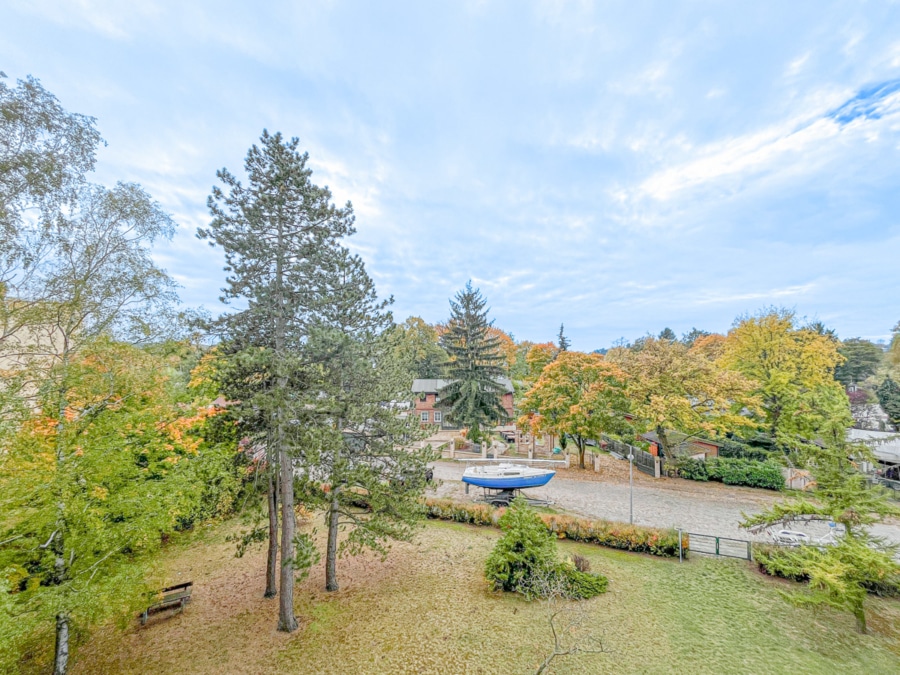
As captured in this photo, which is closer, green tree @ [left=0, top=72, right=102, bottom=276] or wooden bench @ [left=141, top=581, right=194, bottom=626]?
green tree @ [left=0, top=72, right=102, bottom=276]

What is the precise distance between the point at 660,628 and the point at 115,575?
38.7 ft

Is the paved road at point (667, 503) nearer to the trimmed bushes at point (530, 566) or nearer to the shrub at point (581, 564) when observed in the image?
the shrub at point (581, 564)

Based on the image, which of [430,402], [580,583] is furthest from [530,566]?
[430,402]

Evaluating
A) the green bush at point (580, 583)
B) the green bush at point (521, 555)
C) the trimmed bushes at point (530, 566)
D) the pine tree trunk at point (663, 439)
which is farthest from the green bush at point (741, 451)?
the green bush at point (521, 555)

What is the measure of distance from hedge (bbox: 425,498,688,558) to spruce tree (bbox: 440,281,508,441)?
1034cm

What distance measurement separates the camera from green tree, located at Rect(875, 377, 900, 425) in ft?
86.5

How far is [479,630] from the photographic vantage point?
27.0 ft

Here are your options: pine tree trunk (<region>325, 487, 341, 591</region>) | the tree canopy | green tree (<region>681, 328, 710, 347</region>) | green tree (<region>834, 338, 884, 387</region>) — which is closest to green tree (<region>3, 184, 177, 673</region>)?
pine tree trunk (<region>325, 487, 341, 591</region>)

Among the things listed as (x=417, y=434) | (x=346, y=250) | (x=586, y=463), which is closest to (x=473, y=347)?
(x=586, y=463)

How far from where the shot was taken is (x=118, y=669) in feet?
23.9

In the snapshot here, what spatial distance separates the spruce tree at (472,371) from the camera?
25.2m

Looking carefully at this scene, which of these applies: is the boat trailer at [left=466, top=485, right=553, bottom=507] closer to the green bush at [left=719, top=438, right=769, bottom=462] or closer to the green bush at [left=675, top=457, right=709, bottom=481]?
the green bush at [left=675, top=457, right=709, bottom=481]

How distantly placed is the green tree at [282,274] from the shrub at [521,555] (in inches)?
211

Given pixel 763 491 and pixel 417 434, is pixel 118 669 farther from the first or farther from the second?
pixel 763 491
